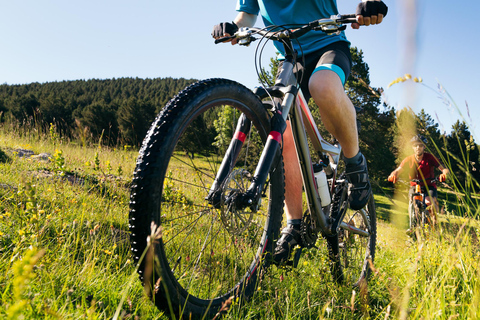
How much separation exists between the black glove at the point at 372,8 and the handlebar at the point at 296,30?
0.06m

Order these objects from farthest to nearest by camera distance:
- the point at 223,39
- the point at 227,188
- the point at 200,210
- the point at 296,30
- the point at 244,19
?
the point at 244,19, the point at 223,39, the point at 296,30, the point at 200,210, the point at 227,188

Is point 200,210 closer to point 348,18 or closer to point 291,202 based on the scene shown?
point 291,202

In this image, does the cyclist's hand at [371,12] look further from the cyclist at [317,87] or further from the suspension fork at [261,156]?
the suspension fork at [261,156]

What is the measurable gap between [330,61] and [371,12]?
1.48ft

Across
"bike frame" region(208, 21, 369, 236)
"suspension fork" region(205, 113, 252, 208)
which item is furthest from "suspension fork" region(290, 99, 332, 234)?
"suspension fork" region(205, 113, 252, 208)

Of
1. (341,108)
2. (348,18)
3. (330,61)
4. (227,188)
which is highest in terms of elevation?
(348,18)

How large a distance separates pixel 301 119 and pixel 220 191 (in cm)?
83

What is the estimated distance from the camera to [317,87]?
188cm

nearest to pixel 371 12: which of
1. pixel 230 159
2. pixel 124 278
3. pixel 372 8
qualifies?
pixel 372 8

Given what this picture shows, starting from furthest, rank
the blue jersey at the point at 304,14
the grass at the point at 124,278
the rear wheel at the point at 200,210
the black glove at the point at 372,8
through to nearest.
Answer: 1. the blue jersey at the point at 304,14
2. the black glove at the point at 372,8
3. the rear wheel at the point at 200,210
4. the grass at the point at 124,278

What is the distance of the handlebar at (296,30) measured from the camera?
65.1 inches

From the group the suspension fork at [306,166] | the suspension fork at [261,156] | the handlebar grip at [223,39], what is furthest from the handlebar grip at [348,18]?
the handlebar grip at [223,39]

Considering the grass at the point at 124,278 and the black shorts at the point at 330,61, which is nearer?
the grass at the point at 124,278

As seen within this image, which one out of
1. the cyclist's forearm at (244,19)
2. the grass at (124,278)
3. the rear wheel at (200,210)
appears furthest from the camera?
the cyclist's forearm at (244,19)
